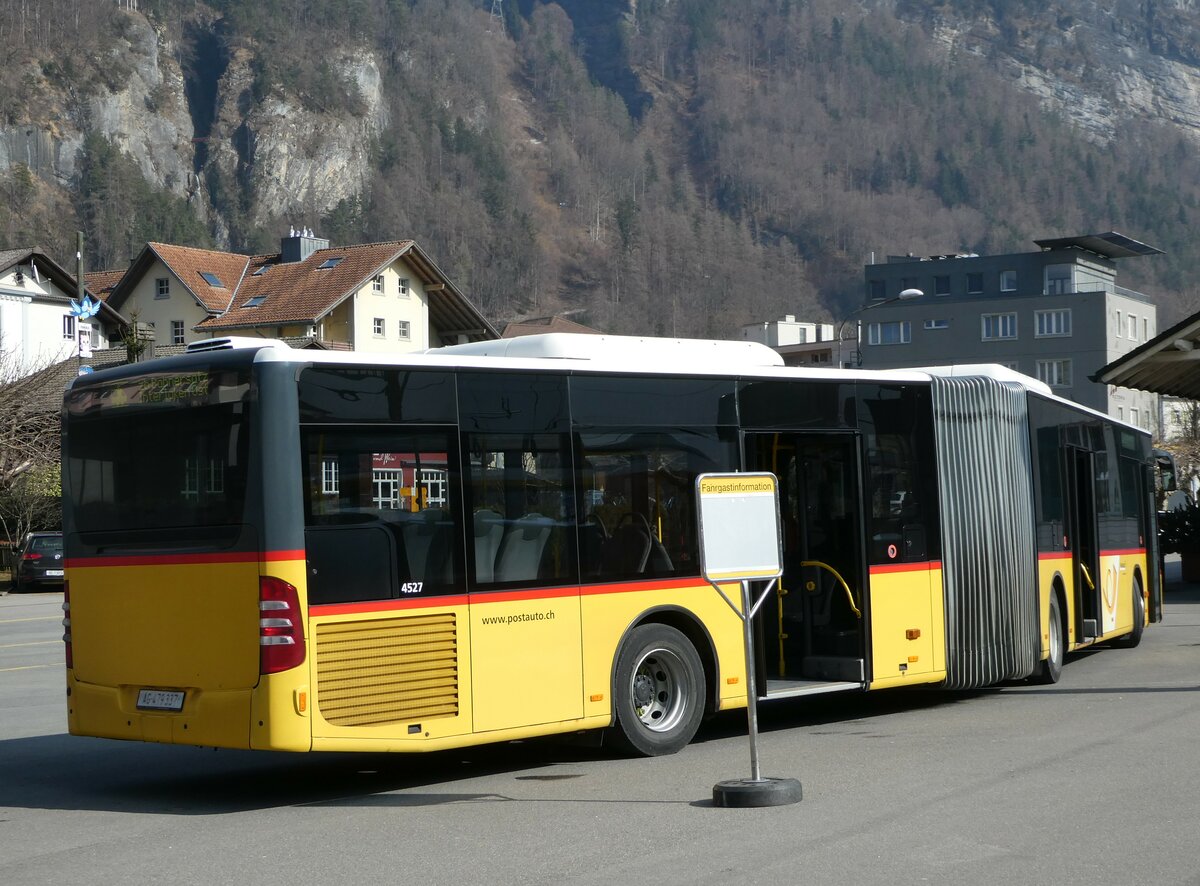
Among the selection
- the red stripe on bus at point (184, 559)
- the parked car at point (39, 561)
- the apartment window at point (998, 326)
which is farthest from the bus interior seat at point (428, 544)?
the apartment window at point (998, 326)

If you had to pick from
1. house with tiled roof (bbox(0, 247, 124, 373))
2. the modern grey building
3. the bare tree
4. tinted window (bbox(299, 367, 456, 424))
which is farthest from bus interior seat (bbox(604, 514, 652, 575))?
the modern grey building

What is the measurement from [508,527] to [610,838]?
108 inches

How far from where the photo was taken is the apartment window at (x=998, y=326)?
105 m

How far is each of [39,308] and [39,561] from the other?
108 ft

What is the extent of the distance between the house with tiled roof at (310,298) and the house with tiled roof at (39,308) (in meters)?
6.43

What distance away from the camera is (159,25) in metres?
174

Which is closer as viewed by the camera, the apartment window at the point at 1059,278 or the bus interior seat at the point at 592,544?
the bus interior seat at the point at 592,544

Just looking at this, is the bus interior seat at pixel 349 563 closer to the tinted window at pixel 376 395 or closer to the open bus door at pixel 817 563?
the tinted window at pixel 376 395

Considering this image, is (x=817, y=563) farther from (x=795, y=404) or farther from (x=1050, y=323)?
(x=1050, y=323)

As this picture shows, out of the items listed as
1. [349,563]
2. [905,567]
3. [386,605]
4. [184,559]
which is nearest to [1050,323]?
[905,567]

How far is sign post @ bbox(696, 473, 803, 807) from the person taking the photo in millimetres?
9125

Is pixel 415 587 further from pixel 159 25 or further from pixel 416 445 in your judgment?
pixel 159 25

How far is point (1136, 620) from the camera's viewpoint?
1981cm

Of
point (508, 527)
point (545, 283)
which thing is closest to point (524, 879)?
point (508, 527)
